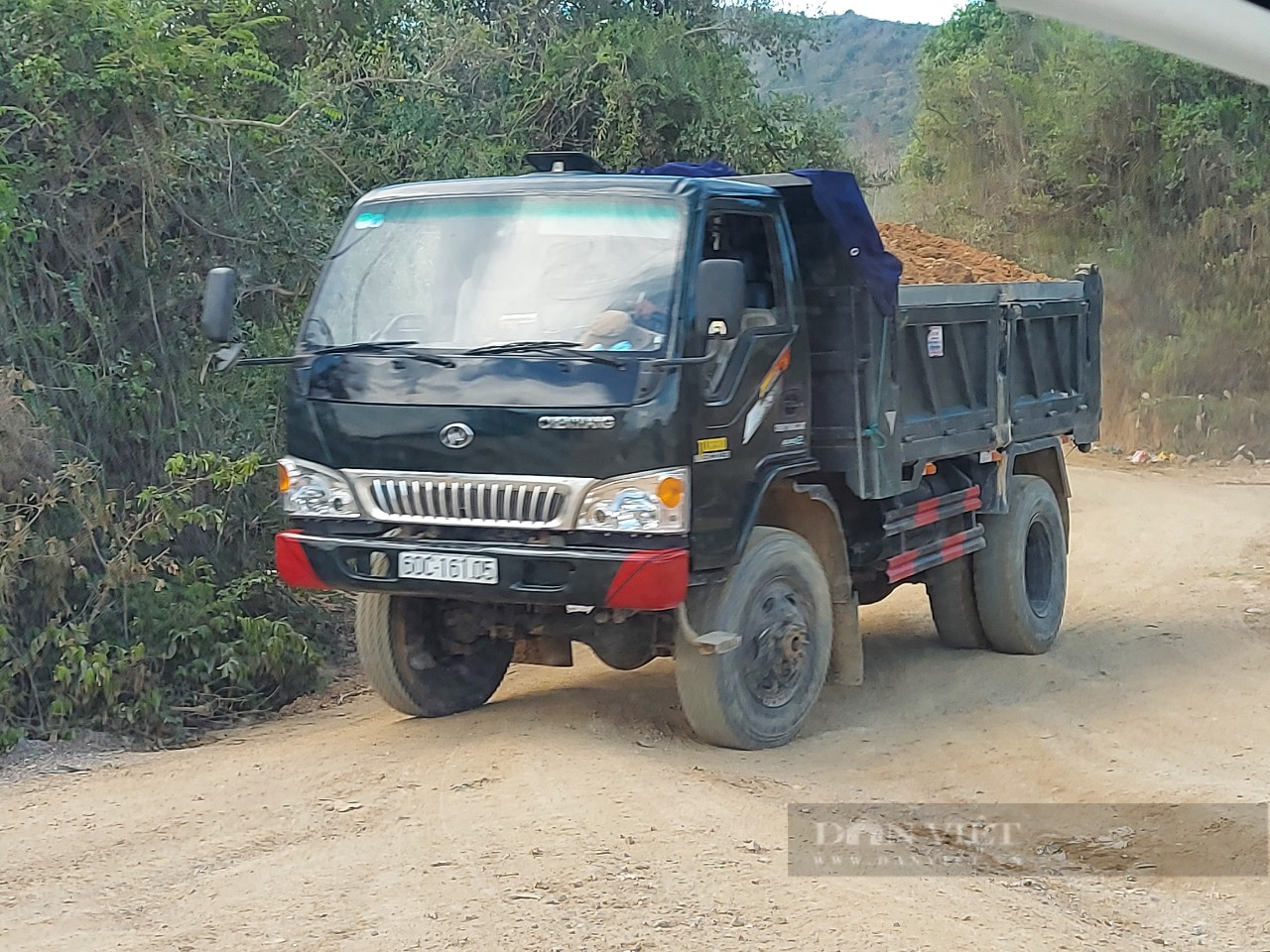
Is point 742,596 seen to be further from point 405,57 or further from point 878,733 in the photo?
point 405,57

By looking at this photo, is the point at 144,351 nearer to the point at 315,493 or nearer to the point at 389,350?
the point at 315,493

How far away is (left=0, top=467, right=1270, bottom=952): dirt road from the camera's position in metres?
4.36

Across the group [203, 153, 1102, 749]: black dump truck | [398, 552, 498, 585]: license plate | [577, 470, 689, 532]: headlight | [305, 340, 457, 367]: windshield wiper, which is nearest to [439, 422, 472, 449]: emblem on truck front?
[203, 153, 1102, 749]: black dump truck

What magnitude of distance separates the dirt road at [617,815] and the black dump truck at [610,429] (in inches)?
15.9

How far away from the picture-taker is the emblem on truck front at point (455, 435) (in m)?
5.86

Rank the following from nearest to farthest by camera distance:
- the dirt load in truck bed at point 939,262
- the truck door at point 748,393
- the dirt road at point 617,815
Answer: the dirt road at point 617,815 → the truck door at point 748,393 → the dirt load in truck bed at point 939,262

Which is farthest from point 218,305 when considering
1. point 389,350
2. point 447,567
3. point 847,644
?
point 847,644

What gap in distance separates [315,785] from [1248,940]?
10.8ft

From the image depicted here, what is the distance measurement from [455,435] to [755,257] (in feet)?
5.20

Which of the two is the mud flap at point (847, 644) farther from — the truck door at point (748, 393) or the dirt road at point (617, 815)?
the truck door at point (748, 393)

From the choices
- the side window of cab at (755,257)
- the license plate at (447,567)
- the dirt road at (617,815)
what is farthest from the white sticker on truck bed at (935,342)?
the license plate at (447,567)

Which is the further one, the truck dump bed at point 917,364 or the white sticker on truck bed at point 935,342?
the white sticker on truck bed at point 935,342

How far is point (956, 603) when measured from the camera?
8.64 metres

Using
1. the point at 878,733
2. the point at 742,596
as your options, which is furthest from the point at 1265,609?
the point at 742,596
